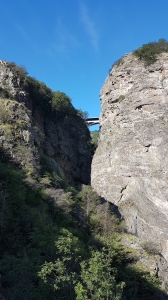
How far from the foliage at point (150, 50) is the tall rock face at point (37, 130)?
16829 millimetres

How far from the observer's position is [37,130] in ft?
129

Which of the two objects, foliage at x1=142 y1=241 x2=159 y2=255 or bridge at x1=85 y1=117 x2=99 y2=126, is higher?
bridge at x1=85 y1=117 x2=99 y2=126

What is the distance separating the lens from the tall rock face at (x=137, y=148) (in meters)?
32.6

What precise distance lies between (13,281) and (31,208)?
9231 mm

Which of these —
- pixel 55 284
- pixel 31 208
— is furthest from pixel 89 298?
pixel 31 208

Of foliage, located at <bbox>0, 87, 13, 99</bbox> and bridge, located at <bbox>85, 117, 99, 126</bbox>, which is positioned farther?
bridge, located at <bbox>85, 117, 99, 126</bbox>

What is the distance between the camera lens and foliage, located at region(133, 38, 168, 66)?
40.5 metres

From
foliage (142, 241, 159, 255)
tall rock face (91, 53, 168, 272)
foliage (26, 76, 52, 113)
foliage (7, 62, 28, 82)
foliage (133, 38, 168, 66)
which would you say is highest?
foliage (133, 38, 168, 66)

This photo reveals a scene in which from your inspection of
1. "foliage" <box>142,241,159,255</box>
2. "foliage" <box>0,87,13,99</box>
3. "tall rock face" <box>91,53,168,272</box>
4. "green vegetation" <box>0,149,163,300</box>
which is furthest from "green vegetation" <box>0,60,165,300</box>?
"foliage" <box>0,87,13,99</box>

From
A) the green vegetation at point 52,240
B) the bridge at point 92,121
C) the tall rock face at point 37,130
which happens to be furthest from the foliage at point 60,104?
the bridge at point 92,121

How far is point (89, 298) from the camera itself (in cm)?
1458

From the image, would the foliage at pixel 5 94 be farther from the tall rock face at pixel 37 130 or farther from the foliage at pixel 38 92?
the foliage at pixel 38 92

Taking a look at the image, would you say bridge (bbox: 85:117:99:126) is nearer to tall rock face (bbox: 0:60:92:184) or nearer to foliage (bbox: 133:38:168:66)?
tall rock face (bbox: 0:60:92:184)

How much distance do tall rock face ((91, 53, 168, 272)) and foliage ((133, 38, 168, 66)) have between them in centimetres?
84
